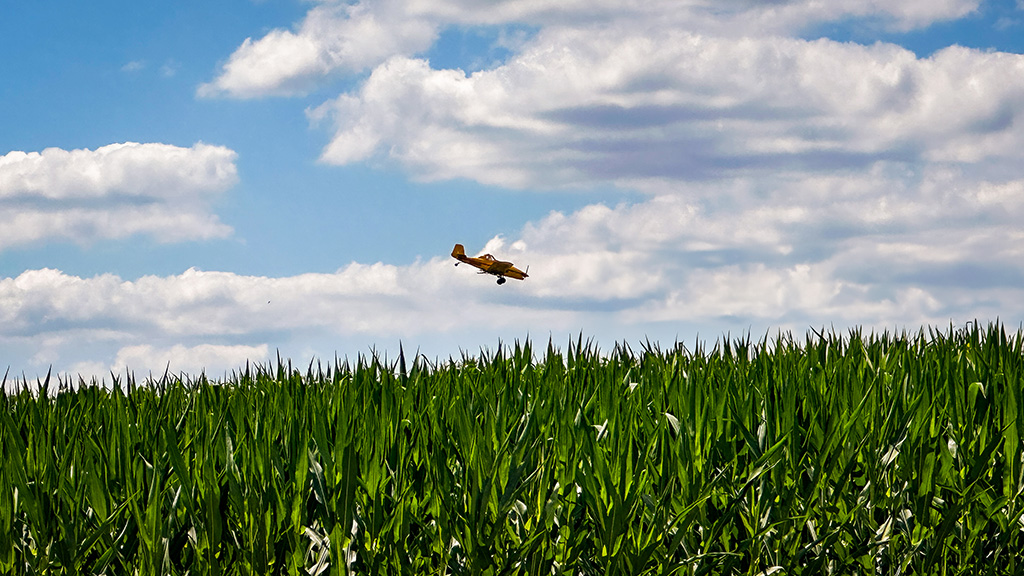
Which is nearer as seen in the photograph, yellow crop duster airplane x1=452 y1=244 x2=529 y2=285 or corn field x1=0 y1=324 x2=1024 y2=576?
corn field x1=0 y1=324 x2=1024 y2=576

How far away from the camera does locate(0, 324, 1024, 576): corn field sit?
3.06m

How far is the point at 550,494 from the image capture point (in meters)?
3.33

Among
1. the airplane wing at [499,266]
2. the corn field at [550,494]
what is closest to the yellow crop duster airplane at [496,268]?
the airplane wing at [499,266]

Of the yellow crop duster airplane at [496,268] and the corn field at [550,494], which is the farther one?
the yellow crop duster airplane at [496,268]

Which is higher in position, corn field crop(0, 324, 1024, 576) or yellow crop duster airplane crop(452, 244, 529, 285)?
yellow crop duster airplane crop(452, 244, 529, 285)

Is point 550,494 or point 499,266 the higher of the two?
point 499,266

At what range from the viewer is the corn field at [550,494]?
120 inches

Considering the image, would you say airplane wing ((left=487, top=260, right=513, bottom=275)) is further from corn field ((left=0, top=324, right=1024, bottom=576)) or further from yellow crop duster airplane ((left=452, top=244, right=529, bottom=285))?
corn field ((left=0, top=324, right=1024, bottom=576))

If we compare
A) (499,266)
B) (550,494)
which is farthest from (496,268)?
(550,494)

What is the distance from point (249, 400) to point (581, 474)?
2506 millimetres

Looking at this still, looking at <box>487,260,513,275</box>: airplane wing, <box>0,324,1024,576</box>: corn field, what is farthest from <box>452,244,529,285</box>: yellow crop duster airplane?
<box>0,324,1024,576</box>: corn field

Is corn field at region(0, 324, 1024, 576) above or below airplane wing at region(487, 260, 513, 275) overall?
below

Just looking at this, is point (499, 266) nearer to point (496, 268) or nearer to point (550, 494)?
point (496, 268)

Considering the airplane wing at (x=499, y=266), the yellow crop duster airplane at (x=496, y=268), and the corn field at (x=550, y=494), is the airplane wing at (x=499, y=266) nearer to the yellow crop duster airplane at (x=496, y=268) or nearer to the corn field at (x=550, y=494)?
the yellow crop duster airplane at (x=496, y=268)
